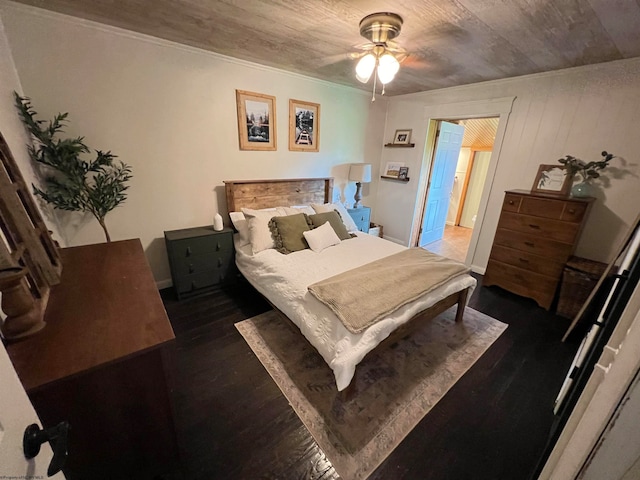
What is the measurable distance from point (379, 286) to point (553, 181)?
2.41m

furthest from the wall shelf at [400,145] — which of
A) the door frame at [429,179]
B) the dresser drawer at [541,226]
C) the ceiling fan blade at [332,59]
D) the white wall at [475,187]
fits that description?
the white wall at [475,187]

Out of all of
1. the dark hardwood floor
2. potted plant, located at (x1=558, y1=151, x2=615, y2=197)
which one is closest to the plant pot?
potted plant, located at (x1=558, y1=151, x2=615, y2=197)

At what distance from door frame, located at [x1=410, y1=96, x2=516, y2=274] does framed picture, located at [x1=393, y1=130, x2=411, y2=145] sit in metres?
0.29

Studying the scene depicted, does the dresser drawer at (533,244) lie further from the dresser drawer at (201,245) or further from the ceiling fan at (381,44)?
the dresser drawer at (201,245)

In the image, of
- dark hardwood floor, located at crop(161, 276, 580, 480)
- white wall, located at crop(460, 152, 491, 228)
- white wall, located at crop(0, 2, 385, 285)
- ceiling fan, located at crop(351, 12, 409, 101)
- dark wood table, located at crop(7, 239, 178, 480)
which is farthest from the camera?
white wall, located at crop(460, 152, 491, 228)

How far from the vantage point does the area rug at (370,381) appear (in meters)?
1.42

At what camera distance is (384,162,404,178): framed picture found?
412 cm

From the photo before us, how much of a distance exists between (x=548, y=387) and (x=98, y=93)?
4154mm

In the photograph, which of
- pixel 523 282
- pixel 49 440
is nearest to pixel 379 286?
pixel 49 440

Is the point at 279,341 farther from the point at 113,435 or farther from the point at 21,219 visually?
the point at 21,219

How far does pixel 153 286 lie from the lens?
1.30 meters

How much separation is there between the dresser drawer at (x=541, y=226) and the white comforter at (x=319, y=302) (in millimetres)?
1025

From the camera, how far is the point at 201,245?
260cm

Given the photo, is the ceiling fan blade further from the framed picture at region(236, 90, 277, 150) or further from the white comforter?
the white comforter
